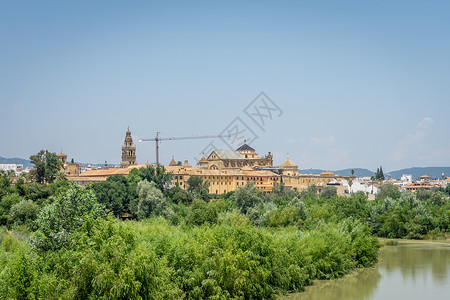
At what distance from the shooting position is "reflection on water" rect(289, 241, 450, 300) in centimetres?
2323

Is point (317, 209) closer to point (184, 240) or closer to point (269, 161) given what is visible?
point (184, 240)

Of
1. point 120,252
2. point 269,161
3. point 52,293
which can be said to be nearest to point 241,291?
point 120,252

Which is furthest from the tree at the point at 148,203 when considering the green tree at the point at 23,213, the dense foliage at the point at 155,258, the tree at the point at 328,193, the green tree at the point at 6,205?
the tree at the point at 328,193

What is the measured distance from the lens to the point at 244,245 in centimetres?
2192

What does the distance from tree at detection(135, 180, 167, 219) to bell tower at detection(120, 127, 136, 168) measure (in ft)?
197

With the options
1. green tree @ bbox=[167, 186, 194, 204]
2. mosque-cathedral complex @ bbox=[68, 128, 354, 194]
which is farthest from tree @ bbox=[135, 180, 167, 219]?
mosque-cathedral complex @ bbox=[68, 128, 354, 194]

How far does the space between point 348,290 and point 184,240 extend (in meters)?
6.94

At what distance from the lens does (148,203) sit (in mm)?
49000

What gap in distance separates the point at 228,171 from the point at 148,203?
137 ft

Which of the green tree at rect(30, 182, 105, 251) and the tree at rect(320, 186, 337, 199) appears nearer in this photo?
Result: the green tree at rect(30, 182, 105, 251)

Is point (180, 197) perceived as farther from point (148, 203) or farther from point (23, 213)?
point (23, 213)

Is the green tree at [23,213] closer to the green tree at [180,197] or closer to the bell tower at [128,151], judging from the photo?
the green tree at [180,197]

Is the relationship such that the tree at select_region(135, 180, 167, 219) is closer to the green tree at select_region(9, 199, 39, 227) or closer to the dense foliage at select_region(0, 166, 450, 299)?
the green tree at select_region(9, 199, 39, 227)

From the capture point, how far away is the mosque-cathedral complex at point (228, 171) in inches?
3435
